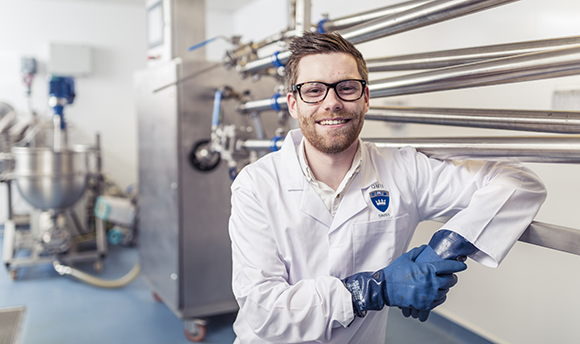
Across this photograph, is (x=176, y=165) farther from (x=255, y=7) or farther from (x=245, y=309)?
(x=255, y=7)

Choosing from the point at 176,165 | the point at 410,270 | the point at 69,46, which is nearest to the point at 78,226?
the point at 69,46

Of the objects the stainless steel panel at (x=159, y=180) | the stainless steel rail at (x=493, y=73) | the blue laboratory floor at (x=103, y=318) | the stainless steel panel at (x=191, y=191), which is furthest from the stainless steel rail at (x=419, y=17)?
the blue laboratory floor at (x=103, y=318)

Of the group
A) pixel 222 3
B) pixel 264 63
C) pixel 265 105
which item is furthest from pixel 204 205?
pixel 222 3

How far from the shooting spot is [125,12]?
4.72 m

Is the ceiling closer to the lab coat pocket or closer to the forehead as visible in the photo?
the forehead

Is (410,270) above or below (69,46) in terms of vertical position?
below

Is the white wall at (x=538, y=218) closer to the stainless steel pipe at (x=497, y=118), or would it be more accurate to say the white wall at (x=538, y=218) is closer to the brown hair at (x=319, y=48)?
the stainless steel pipe at (x=497, y=118)

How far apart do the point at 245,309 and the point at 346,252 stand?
271 millimetres

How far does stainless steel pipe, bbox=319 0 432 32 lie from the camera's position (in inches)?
46.1

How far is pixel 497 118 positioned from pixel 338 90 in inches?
14.1

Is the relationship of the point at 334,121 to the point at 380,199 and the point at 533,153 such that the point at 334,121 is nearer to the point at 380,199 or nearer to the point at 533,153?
the point at 380,199

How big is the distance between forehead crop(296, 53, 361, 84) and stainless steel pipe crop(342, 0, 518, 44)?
0.16 meters

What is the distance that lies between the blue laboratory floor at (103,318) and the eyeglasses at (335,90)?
1578 mm

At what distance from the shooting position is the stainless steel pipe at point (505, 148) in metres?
0.78
